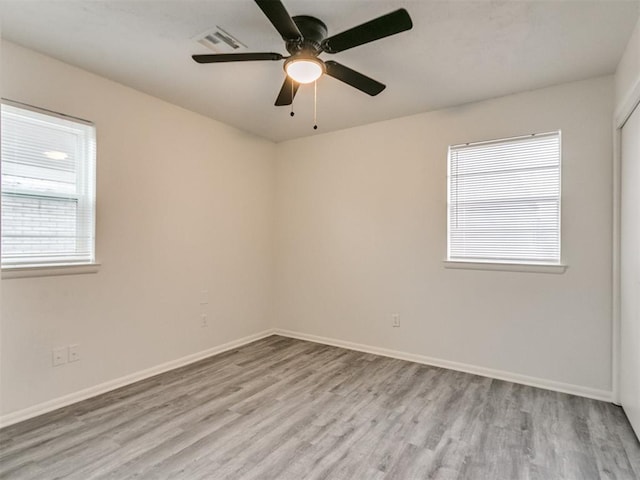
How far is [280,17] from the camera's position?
66.3 inches

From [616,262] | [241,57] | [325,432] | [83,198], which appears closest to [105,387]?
[83,198]

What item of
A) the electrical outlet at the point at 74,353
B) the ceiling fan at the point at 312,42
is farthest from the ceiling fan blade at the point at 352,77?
the electrical outlet at the point at 74,353

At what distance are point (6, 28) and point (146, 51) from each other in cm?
81

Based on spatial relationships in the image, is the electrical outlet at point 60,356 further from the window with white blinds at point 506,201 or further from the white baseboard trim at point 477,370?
the window with white blinds at point 506,201

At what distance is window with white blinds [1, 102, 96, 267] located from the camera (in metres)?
2.42

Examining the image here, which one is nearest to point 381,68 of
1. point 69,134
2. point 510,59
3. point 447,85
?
point 447,85

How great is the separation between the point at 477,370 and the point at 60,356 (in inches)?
140

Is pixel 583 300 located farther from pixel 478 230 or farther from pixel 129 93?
pixel 129 93

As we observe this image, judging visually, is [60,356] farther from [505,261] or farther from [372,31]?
[505,261]

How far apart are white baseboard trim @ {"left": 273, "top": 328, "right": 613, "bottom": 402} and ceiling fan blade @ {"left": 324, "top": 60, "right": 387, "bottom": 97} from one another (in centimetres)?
265

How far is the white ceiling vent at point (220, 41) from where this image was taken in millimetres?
2244

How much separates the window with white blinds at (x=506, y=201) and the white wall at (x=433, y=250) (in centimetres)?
9

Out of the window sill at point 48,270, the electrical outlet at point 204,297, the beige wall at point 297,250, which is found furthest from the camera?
the electrical outlet at point 204,297

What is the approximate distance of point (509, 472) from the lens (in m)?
1.92
